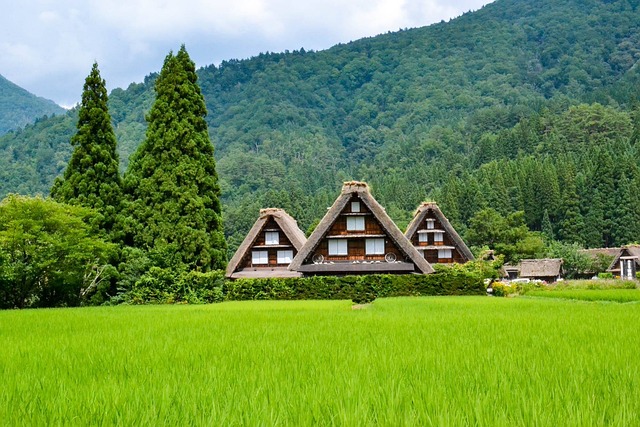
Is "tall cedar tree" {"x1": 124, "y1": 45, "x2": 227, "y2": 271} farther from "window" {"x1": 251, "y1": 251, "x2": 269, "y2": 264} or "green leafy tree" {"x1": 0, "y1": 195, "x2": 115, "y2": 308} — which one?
"window" {"x1": 251, "y1": 251, "x2": 269, "y2": 264}

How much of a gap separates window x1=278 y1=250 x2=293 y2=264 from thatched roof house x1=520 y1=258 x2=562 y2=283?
97.9ft

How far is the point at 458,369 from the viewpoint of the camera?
16.3 feet

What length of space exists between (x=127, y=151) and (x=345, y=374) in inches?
5089

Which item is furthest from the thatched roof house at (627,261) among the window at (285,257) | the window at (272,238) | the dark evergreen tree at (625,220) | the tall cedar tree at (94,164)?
the tall cedar tree at (94,164)

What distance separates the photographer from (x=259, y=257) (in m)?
40.6

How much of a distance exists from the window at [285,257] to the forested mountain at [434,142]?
3846cm

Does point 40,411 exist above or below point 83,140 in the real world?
below

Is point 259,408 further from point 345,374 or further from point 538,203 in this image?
point 538,203

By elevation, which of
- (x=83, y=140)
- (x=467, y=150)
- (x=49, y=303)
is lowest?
(x=49, y=303)

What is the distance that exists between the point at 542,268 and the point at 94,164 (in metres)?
45.6

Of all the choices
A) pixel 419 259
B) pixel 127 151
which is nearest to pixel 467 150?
pixel 127 151

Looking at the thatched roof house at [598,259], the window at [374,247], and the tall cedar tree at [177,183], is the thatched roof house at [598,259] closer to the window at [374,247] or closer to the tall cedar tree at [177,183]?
the window at [374,247]

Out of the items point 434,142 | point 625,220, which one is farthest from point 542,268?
point 434,142

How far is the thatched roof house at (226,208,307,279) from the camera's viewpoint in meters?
39.9
